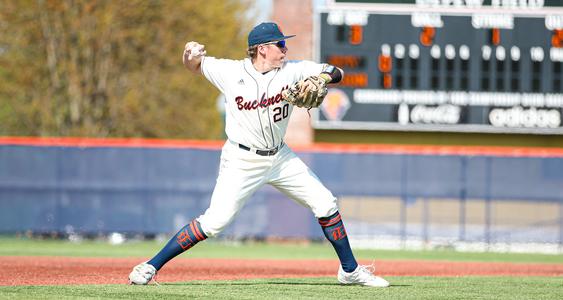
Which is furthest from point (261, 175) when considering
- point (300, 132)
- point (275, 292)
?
point (300, 132)

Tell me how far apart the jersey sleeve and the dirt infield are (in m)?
1.61

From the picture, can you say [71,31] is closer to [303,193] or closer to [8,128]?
[8,128]

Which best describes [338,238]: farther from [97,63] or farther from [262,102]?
[97,63]

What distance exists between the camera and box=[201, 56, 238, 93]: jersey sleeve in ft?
21.5

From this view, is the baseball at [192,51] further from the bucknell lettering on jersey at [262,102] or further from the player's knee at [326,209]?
the player's knee at [326,209]

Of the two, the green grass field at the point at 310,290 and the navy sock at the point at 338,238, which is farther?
the navy sock at the point at 338,238

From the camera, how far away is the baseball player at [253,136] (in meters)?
6.46

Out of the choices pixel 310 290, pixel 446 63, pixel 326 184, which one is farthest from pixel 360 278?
pixel 446 63

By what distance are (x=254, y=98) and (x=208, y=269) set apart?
136 inches

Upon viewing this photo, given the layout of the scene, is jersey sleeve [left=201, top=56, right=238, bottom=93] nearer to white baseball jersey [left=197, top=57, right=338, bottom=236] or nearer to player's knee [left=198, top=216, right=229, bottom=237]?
white baseball jersey [left=197, top=57, right=338, bottom=236]

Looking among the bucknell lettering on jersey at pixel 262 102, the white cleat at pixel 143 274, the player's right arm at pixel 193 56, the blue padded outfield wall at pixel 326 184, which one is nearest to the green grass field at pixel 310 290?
the white cleat at pixel 143 274

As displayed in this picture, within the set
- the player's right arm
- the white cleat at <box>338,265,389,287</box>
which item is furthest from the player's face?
the white cleat at <box>338,265,389,287</box>

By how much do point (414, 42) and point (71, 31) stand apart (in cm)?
1083

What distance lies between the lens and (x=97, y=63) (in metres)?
24.4
